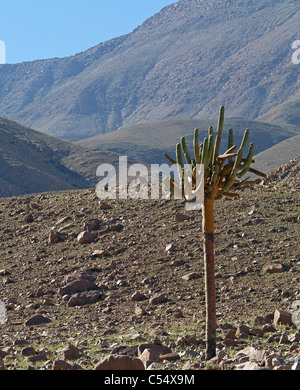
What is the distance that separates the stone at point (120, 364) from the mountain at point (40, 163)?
145ft

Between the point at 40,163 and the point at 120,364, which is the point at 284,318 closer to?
the point at 120,364

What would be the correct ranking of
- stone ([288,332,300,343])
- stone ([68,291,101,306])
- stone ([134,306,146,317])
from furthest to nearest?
1. stone ([68,291,101,306])
2. stone ([134,306,146,317])
3. stone ([288,332,300,343])

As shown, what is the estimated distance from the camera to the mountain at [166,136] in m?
117

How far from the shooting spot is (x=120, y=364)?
23.8ft

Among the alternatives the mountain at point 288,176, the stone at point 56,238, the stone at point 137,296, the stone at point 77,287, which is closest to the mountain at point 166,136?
the mountain at point 288,176

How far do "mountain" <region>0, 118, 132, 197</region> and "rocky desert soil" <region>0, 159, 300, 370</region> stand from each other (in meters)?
32.4

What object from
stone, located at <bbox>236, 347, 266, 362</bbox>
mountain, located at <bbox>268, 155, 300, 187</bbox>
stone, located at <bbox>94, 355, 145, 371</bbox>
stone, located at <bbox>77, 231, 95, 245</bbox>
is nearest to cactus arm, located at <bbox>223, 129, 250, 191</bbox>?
stone, located at <bbox>236, 347, 266, 362</bbox>

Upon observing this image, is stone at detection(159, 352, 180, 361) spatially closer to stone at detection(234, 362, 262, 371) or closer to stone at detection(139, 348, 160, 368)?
stone at detection(139, 348, 160, 368)

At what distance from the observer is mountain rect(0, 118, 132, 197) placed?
5403 centimetres

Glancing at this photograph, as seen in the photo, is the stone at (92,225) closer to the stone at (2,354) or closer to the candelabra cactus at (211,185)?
the stone at (2,354)

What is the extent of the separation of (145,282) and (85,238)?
3686mm

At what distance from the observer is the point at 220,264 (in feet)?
48.9
